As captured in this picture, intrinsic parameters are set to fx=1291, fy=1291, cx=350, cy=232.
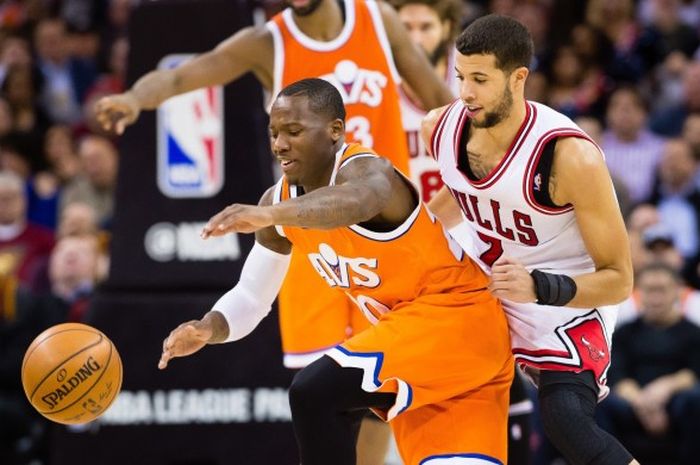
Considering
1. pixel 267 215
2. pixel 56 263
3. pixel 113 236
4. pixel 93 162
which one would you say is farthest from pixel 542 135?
pixel 93 162

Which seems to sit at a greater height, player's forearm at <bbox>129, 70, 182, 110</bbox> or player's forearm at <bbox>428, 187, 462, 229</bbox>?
player's forearm at <bbox>129, 70, 182, 110</bbox>

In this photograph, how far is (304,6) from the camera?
17.6ft

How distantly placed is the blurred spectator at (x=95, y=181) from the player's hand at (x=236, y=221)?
6837 mm

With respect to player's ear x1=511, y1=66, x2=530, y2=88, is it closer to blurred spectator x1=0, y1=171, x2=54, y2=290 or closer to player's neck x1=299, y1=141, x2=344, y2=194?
player's neck x1=299, y1=141, x2=344, y2=194

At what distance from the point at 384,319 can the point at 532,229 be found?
1.99ft

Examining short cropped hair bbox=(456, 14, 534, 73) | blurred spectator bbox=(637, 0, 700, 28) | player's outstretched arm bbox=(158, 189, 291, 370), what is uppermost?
blurred spectator bbox=(637, 0, 700, 28)

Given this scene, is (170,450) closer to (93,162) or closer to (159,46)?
(159,46)

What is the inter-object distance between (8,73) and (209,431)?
634 cm

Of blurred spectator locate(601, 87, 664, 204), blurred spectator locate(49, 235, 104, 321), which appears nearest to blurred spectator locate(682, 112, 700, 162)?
blurred spectator locate(601, 87, 664, 204)

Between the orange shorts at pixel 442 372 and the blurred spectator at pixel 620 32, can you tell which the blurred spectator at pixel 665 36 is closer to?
the blurred spectator at pixel 620 32

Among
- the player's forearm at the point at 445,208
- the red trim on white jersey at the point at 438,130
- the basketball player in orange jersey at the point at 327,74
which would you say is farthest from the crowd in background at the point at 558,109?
the red trim on white jersey at the point at 438,130

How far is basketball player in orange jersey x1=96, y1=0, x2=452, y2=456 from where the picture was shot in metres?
5.41

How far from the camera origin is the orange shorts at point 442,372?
4.26 metres

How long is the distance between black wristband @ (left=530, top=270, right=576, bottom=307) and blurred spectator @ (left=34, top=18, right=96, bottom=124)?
9.06 m
